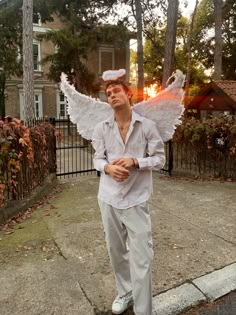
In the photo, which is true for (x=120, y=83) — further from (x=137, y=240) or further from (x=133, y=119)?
(x=137, y=240)

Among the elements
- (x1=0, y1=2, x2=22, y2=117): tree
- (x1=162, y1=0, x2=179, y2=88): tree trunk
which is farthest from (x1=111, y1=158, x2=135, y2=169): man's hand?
(x1=0, y1=2, x2=22, y2=117): tree

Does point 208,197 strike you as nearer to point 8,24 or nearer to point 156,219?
point 156,219

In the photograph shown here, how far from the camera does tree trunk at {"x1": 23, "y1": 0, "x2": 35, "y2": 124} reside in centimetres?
921

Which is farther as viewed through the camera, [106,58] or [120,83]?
[106,58]

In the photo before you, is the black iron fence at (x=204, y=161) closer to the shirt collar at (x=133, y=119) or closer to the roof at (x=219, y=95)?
the roof at (x=219, y=95)

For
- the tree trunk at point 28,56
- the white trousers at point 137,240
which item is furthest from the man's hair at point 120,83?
the tree trunk at point 28,56

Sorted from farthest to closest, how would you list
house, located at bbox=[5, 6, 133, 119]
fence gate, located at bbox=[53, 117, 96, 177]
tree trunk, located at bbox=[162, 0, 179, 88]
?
house, located at bbox=[5, 6, 133, 119]
tree trunk, located at bbox=[162, 0, 179, 88]
fence gate, located at bbox=[53, 117, 96, 177]

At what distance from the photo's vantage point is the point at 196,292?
2719 mm

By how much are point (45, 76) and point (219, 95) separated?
16.6m

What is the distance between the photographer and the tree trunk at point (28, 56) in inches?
363

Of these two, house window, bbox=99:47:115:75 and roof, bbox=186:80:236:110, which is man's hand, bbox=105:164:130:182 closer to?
roof, bbox=186:80:236:110

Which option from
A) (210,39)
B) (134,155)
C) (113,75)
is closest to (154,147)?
(134,155)

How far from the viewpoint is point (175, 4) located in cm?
1145

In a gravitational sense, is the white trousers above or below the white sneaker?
above
